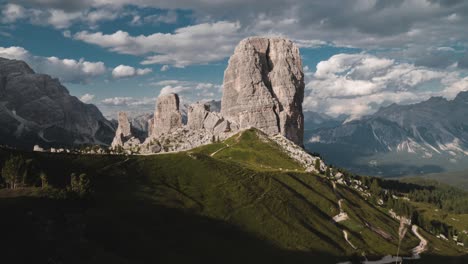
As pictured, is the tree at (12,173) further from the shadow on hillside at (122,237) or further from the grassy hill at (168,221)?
the shadow on hillside at (122,237)

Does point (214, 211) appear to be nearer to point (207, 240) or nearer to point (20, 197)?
point (207, 240)

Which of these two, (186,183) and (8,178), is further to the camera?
(186,183)

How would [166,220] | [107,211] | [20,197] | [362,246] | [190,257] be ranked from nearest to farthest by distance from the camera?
[20,197] < [190,257] < [107,211] < [166,220] < [362,246]

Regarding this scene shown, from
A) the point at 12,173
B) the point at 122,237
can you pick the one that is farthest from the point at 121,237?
the point at 12,173

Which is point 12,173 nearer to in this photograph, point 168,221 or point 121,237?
point 121,237

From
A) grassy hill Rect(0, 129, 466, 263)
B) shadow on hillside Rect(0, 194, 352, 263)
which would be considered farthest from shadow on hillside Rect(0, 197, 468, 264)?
grassy hill Rect(0, 129, 466, 263)

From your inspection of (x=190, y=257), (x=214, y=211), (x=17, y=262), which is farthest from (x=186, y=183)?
(x=17, y=262)

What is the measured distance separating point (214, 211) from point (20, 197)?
2788 inches

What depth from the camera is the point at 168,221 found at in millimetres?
138875

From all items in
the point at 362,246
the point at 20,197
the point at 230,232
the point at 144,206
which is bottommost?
the point at 362,246

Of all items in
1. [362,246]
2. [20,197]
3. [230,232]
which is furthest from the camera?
[362,246]

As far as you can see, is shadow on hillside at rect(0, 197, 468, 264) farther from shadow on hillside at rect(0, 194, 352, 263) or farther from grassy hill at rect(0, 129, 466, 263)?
grassy hill at rect(0, 129, 466, 263)

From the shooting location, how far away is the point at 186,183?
181 metres

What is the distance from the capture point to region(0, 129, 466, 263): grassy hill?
323 ft
